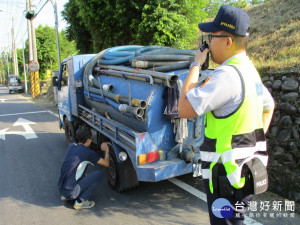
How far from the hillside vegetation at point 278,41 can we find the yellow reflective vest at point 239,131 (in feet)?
12.5

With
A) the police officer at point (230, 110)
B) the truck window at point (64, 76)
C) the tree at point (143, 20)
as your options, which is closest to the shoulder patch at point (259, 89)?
the police officer at point (230, 110)

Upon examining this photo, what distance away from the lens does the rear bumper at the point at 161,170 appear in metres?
3.50

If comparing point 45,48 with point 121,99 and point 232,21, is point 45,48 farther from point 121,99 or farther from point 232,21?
point 232,21

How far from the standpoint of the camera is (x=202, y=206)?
12.8ft

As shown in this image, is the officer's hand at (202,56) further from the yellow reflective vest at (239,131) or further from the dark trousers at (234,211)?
the dark trousers at (234,211)

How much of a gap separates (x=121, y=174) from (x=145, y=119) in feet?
3.94

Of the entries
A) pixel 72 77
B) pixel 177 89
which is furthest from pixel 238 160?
pixel 72 77

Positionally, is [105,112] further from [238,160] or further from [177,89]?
[238,160]

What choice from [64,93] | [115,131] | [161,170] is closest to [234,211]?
[161,170]

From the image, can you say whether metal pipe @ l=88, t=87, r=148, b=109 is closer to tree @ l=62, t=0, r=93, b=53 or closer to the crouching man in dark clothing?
the crouching man in dark clothing

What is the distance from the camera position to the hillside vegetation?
5641 millimetres

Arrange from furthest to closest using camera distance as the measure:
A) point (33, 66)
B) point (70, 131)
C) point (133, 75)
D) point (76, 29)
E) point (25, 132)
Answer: point (33, 66), point (76, 29), point (25, 132), point (70, 131), point (133, 75)

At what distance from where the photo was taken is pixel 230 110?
1.62 m

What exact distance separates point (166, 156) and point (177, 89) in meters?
1.00
